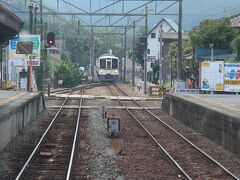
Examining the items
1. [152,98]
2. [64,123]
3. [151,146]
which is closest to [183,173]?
[151,146]

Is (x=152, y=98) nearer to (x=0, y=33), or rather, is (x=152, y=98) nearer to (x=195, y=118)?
(x=195, y=118)

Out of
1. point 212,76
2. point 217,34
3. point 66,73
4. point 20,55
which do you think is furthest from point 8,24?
point 66,73

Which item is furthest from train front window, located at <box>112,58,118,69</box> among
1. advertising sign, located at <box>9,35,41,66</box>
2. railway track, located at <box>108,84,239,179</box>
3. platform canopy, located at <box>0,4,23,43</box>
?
platform canopy, located at <box>0,4,23,43</box>

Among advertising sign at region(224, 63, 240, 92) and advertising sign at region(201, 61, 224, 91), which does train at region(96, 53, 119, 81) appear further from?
advertising sign at region(224, 63, 240, 92)

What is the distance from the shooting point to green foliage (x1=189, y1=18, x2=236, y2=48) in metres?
44.5

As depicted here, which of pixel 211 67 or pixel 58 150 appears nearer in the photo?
pixel 58 150

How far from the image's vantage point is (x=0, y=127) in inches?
553

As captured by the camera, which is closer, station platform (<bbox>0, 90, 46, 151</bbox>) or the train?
station platform (<bbox>0, 90, 46, 151</bbox>)

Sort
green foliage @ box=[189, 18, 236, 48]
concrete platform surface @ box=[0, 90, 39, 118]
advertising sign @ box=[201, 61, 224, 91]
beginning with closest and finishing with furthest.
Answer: concrete platform surface @ box=[0, 90, 39, 118] → advertising sign @ box=[201, 61, 224, 91] → green foliage @ box=[189, 18, 236, 48]

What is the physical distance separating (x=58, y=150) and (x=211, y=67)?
18304mm

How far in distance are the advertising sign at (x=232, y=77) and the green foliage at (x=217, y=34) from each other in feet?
43.1

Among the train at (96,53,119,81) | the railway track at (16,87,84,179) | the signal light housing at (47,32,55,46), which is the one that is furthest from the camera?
the train at (96,53,119,81)

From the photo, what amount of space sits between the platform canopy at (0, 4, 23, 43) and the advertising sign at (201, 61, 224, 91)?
50.4 feet

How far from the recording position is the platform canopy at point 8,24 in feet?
43.8
